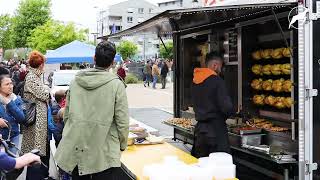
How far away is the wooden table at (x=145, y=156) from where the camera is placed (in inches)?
181

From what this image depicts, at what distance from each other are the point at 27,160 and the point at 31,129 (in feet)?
9.97

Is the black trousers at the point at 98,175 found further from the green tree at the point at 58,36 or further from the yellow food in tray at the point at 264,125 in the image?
the green tree at the point at 58,36

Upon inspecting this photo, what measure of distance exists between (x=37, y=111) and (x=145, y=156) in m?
1.83

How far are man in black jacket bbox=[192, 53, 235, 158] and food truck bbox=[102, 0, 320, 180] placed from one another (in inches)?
21.9

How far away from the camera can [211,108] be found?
568 cm

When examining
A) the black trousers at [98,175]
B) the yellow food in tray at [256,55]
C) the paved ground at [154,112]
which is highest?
the yellow food in tray at [256,55]

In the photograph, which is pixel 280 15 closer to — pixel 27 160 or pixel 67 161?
pixel 67 161

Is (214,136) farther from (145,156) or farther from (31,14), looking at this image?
(31,14)

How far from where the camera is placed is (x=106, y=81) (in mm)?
4016

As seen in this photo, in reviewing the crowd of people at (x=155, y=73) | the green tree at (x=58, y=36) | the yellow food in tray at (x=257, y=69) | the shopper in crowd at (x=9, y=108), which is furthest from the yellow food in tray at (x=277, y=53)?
the green tree at (x=58, y=36)

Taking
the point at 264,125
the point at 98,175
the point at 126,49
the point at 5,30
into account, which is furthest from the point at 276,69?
the point at 5,30

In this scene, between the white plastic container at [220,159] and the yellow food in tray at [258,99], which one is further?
the yellow food in tray at [258,99]

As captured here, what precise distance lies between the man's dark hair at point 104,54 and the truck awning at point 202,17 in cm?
98

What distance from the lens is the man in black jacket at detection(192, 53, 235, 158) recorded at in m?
5.63
